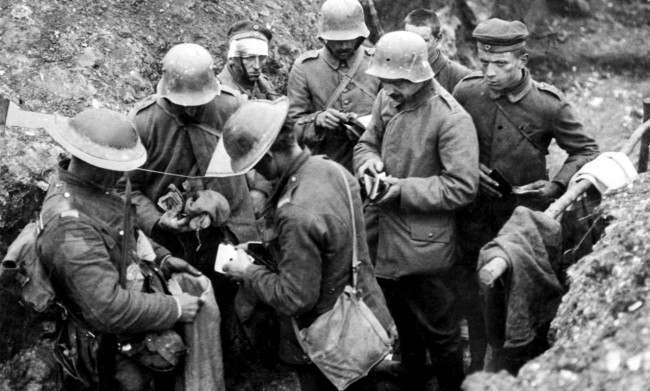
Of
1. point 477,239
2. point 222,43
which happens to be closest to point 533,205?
point 477,239

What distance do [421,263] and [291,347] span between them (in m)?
1.09

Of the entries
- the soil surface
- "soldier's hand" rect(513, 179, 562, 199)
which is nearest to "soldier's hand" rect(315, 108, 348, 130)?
"soldier's hand" rect(513, 179, 562, 199)

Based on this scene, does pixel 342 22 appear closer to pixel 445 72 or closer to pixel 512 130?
pixel 445 72

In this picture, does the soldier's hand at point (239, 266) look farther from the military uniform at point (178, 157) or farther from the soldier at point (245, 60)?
the soldier at point (245, 60)

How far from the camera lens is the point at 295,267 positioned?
4.26m

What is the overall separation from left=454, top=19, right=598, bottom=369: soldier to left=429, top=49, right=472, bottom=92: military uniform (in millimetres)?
636

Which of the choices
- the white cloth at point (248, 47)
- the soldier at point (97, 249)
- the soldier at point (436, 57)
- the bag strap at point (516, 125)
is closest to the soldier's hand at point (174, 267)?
the soldier at point (97, 249)

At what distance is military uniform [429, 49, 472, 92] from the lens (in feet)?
21.5

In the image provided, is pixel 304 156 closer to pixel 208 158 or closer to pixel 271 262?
pixel 271 262

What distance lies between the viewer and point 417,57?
204 inches

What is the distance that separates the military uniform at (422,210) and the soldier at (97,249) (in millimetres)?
1507

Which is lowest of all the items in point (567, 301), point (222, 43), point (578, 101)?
point (578, 101)

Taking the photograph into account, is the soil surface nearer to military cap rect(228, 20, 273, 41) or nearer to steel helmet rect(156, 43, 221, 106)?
military cap rect(228, 20, 273, 41)

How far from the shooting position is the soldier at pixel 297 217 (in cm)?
422
